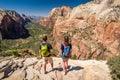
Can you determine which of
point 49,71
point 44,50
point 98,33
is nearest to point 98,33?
point 98,33

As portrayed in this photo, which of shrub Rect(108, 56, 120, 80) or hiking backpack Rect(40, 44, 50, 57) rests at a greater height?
hiking backpack Rect(40, 44, 50, 57)

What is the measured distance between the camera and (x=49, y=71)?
17266mm

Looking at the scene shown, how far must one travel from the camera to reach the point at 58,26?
129750 millimetres

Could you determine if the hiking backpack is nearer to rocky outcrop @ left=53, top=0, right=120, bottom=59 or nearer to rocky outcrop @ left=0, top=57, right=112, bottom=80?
rocky outcrop @ left=0, top=57, right=112, bottom=80

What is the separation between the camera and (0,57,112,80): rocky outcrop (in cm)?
1571

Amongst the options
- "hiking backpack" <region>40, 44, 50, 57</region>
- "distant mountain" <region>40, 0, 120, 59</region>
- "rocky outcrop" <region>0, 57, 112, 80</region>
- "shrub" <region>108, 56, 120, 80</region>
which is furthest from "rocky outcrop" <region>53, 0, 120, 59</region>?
"hiking backpack" <region>40, 44, 50, 57</region>

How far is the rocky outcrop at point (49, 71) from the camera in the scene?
15.7 metres

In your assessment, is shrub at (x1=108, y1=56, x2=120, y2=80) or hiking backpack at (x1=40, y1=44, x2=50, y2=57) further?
hiking backpack at (x1=40, y1=44, x2=50, y2=57)

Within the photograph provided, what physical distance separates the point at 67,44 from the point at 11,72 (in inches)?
196

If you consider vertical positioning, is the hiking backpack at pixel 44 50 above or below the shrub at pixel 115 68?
above

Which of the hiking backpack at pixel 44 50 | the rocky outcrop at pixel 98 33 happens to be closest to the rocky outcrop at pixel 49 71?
the hiking backpack at pixel 44 50

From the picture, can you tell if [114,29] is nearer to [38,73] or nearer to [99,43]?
[99,43]

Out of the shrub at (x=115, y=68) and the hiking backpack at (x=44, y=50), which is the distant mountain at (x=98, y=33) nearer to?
the shrub at (x=115, y=68)

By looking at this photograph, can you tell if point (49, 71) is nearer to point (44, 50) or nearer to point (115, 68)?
point (44, 50)
